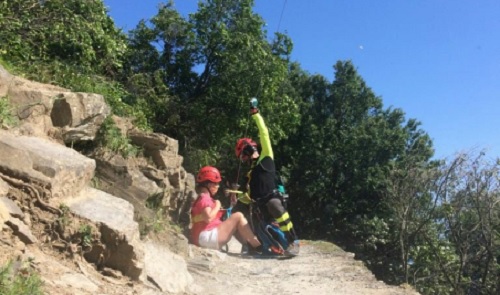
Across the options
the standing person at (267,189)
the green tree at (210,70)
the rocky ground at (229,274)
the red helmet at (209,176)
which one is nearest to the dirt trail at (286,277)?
the rocky ground at (229,274)

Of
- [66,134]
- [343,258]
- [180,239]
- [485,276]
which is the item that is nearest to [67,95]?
[66,134]

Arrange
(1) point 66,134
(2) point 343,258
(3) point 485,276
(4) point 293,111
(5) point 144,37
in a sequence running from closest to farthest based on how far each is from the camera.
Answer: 1. (1) point 66,134
2. (2) point 343,258
3. (5) point 144,37
4. (4) point 293,111
5. (3) point 485,276

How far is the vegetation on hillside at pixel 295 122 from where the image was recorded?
29.7 feet

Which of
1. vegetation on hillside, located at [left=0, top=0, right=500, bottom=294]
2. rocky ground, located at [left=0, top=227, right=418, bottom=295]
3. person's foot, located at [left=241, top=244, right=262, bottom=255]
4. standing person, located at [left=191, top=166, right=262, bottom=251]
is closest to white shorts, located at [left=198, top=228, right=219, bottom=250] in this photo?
standing person, located at [left=191, top=166, right=262, bottom=251]

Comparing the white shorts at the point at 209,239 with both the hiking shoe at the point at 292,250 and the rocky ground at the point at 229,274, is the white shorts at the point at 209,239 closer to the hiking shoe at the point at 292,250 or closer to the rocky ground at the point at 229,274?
the rocky ground at the point at 229,274

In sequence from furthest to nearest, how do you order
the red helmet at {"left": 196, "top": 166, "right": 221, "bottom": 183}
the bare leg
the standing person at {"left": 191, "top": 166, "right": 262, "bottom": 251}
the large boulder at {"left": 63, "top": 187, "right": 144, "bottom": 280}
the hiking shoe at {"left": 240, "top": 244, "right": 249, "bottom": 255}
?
1. the hiking shoe at {"left": 240, "top": 244, "right": 249, "bottom": 255}
2. the red helmet at {"left": 196, "top": 166, "right": 221, "bottom": 183}
3. the bare leg
4. the standing person at {"left": 191, "top": 166, "right": 262, "bottom": 251}
5. the large boulder at {"left": 63, "top": 187, "right": 144, "bottom": 280}

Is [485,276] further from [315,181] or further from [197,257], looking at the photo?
[197,257]

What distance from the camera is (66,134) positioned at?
6133 mm

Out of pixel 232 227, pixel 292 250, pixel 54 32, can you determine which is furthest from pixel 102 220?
pixel 54 32

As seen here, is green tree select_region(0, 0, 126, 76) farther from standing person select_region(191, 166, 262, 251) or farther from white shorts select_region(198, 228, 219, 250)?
white shorts select_region(198, 228, 219, 250)

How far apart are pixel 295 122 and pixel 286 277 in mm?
10821

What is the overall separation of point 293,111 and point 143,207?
1080 centimetres

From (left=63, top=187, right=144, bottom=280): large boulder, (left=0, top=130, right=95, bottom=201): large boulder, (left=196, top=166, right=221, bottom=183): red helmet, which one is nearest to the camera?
(left=0, top=130, right=95, bottom=201): large boulder

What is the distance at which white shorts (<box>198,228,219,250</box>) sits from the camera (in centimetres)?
787
